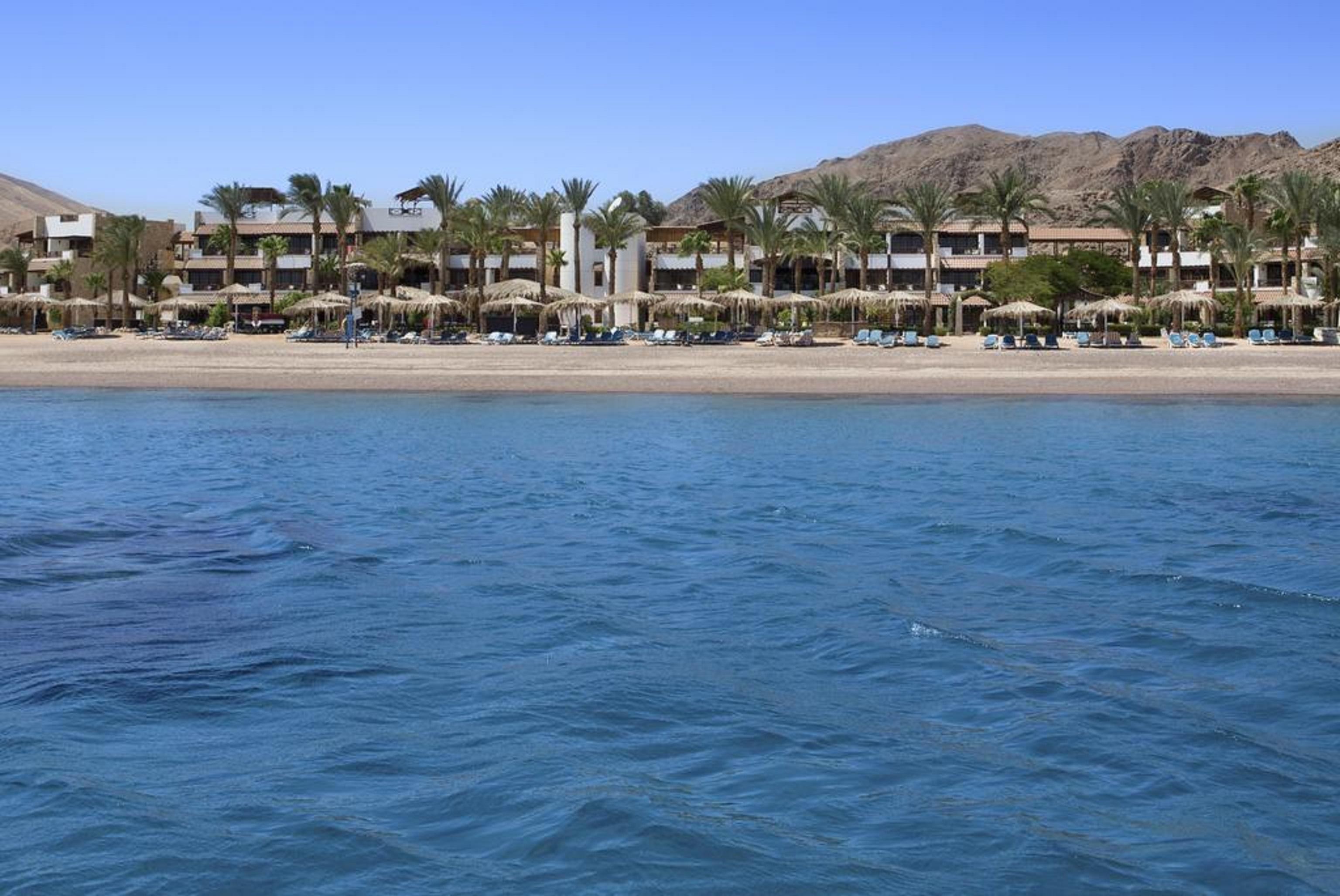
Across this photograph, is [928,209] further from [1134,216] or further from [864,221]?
[1134,216]

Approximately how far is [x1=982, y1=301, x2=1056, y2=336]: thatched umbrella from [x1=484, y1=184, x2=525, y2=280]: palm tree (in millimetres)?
24703

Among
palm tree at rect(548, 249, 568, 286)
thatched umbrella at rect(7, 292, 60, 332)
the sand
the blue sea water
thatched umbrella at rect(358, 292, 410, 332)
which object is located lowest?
the blue sea water

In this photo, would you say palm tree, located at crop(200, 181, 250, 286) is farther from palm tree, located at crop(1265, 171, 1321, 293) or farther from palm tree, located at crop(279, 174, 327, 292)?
palm tree, located at crop(1265, 171, 1321, 293)

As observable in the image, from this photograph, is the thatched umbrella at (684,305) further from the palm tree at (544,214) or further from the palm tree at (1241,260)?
the palm tree at (1241,260)

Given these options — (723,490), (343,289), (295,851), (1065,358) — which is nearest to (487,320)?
(343,289)

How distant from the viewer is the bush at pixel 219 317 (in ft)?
226

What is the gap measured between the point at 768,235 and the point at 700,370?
2299 centimetres

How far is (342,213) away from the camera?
7331 cm

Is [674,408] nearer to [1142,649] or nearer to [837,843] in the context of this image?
[1142,649]

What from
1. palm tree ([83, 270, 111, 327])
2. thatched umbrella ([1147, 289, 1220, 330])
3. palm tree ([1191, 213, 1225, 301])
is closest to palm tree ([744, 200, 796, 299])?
thatched umbrella ([1147, 289, 1220, 330])

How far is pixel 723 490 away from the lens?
2012cm

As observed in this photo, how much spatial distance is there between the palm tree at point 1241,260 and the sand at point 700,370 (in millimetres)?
4687

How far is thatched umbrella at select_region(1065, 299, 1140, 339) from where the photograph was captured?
56.3 meters

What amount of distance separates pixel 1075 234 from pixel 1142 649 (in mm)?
78420
